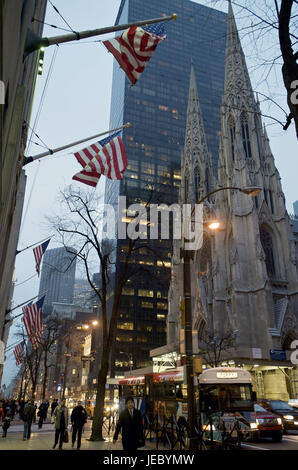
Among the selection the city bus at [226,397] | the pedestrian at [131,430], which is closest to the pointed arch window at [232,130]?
the city bus at [226,397]

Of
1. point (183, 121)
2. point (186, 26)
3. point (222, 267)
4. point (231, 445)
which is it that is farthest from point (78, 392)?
point (186, 26)

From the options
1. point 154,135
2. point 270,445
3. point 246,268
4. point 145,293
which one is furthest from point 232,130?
point 270,445

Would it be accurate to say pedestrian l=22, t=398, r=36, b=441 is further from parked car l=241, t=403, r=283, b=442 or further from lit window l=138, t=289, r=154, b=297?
lit window l=138, t=289, r=154, b=297

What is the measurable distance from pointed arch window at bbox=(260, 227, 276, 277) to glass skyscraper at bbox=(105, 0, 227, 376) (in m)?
28.4

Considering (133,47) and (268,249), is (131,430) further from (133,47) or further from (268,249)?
(268,249)

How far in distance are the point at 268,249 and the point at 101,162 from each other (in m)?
41.8

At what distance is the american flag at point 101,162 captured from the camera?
41.5 feet

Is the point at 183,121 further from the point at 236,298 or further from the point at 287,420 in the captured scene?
the point at 287,420

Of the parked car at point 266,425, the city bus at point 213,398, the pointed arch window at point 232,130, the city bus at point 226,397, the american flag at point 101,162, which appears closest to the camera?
the american flag at point 101,162

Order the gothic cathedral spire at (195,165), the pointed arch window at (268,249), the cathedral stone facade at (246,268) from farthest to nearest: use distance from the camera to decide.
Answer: the gothic cathedral spire at (195,165) → the pointed arch window at (268,249) → the cathedral stone facade at (246,268)

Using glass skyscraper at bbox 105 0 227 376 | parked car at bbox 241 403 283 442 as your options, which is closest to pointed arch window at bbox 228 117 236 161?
glass skyscraper at bbox 105 0 227 376

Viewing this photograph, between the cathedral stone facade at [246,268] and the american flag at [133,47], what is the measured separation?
23590 millimetres

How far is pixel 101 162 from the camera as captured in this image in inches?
500

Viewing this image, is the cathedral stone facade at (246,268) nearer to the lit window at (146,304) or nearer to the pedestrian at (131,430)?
the pedestrian at (131,430)
